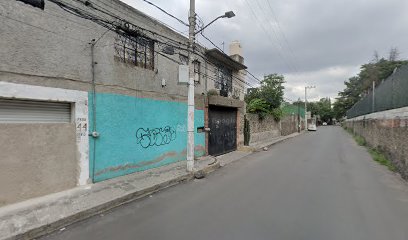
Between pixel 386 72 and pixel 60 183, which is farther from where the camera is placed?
pixel 386 72

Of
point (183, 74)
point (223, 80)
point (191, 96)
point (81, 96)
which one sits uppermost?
point (223, 80)

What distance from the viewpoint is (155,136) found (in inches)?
411

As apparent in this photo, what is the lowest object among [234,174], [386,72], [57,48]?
[234,174]

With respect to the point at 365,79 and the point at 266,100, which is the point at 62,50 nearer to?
the point at 266,100

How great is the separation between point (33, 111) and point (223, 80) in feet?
39.6

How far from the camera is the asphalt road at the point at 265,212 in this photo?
4742 mm

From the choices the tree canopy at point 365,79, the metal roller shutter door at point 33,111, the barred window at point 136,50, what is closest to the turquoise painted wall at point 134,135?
the metal roller shutter door at point 33,111

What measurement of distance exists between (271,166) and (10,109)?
31.1 feet

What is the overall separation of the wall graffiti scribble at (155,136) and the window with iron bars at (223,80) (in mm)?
6001

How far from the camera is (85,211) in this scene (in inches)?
223

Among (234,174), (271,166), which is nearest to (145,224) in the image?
(234,174)

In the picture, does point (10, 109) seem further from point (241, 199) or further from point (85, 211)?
point (241, 199)

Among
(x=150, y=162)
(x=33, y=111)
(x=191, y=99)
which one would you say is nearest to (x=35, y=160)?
(x=33, y=111)

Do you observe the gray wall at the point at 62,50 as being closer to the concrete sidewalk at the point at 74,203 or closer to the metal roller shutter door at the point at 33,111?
the metal roller shutter door at the point at 33,111
